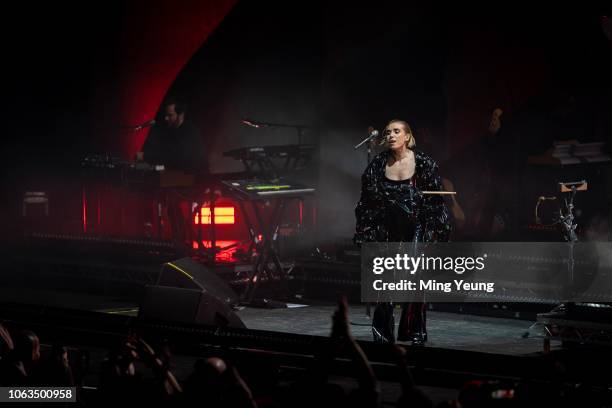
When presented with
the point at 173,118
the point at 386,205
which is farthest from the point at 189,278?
the point at 173,118

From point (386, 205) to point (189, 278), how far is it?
1.50 meters

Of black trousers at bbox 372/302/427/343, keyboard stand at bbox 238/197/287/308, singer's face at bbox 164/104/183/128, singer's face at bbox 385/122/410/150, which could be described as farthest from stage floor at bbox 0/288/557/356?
singer's face at bbox 164/104/183/128

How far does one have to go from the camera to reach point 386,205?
6949 mm

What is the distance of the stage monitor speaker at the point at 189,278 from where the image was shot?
22.1 ft

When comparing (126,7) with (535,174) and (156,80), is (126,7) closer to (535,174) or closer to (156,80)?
(156,80)

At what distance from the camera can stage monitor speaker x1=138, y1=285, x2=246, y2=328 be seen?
644cm

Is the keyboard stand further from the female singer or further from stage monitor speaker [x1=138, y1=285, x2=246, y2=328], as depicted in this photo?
stage monitor speaker [x1=138, y1=285, x2=246, y2=328]

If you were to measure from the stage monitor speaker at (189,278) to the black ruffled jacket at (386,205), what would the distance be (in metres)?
1.09

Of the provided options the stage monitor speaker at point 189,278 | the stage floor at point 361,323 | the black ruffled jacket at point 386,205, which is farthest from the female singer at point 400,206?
the stage monitor speaker at point 189,278

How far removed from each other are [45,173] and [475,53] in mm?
5990

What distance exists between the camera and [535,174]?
35.4 ft

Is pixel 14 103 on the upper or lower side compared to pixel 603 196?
upper

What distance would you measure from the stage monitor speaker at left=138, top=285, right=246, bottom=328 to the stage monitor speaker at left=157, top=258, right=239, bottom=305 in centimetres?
11

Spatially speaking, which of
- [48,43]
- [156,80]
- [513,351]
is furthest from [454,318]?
[48,43]
